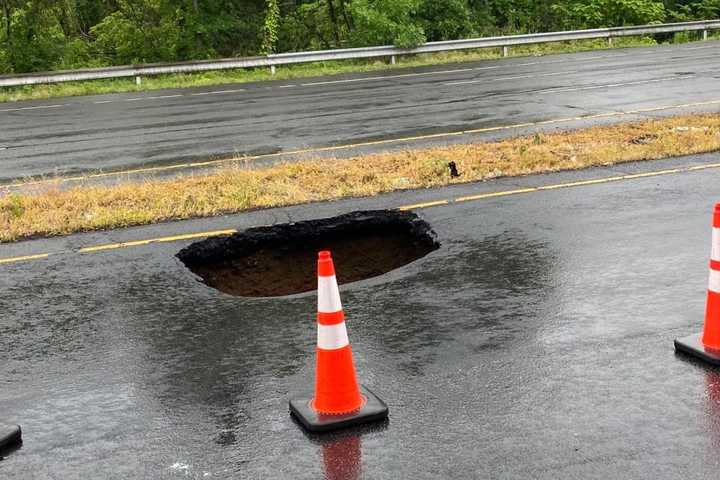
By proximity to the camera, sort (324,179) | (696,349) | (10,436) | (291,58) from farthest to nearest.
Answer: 1. (291,58)
2. (324,179)
3. (696,349)
4. (10,436)

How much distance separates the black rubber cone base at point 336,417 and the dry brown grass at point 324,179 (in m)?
4.93

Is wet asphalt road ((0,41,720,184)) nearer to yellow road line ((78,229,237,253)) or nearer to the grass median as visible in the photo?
the grass median

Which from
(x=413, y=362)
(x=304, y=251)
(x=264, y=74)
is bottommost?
(x=304, y=251)

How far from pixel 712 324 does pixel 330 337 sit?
2372mm

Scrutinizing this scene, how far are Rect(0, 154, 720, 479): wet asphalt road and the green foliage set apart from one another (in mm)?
21902

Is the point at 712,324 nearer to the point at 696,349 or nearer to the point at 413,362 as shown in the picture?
the point at 696,349

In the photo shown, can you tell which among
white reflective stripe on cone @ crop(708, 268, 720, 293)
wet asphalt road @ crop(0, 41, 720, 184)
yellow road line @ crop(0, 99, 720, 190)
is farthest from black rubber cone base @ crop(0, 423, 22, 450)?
wet asphalt road @ crop(0, 41, 720, 184)

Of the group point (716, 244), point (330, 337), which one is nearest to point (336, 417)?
point (330, 337)

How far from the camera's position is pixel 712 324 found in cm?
490

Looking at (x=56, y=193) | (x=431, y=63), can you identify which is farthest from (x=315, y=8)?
(x=56, y=193)

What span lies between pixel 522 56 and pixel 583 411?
26.4m

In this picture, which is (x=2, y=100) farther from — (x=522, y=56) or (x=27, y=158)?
(x=522, y=56)

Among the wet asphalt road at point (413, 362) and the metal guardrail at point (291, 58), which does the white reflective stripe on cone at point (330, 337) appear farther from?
the metal guardrail at point (291, 58)

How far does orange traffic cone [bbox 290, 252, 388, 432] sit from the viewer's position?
437 cm
